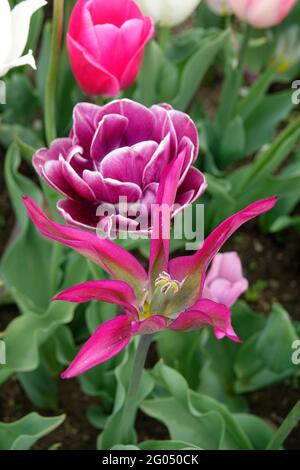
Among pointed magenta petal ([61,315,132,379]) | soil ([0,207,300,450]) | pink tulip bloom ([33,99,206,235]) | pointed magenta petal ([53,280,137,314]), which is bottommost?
soil ([0,207,300,450])

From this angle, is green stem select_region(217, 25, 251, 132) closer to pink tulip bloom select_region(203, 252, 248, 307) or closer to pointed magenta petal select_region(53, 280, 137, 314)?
pink tulip bloom select_region(203, 252, 248, 307)

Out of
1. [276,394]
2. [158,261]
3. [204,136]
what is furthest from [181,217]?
[158,261]

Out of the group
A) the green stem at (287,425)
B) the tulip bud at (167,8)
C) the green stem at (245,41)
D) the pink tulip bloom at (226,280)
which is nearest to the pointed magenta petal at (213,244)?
the green stem at (287,425)

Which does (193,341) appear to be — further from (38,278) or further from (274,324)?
(38,278)

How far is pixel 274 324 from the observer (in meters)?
1.14

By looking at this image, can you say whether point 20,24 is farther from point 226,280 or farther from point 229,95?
point 229,95

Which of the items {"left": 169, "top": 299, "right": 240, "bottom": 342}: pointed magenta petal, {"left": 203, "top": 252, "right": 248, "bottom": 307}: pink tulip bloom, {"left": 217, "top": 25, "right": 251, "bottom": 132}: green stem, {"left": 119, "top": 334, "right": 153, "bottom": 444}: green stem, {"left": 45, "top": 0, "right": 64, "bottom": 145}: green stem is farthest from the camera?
{"left": 217, "top": 25, "right": 251, "bottom": 132}: green stem

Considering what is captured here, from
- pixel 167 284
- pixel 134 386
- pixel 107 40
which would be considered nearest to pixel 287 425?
pixel 134 386

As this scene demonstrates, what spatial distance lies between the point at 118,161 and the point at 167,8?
0.44 metres

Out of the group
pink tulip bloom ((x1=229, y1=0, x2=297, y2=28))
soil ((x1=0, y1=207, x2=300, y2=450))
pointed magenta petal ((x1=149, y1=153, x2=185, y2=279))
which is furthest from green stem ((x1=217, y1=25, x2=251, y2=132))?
pointed magenta petal ((x1=149, y1=153, x2=185, y2=279))

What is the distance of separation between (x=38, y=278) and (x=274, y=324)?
15.7 inches

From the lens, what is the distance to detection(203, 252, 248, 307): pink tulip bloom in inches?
40.8

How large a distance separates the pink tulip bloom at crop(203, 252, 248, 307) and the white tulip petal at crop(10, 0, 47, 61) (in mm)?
395

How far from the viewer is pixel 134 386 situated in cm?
83
